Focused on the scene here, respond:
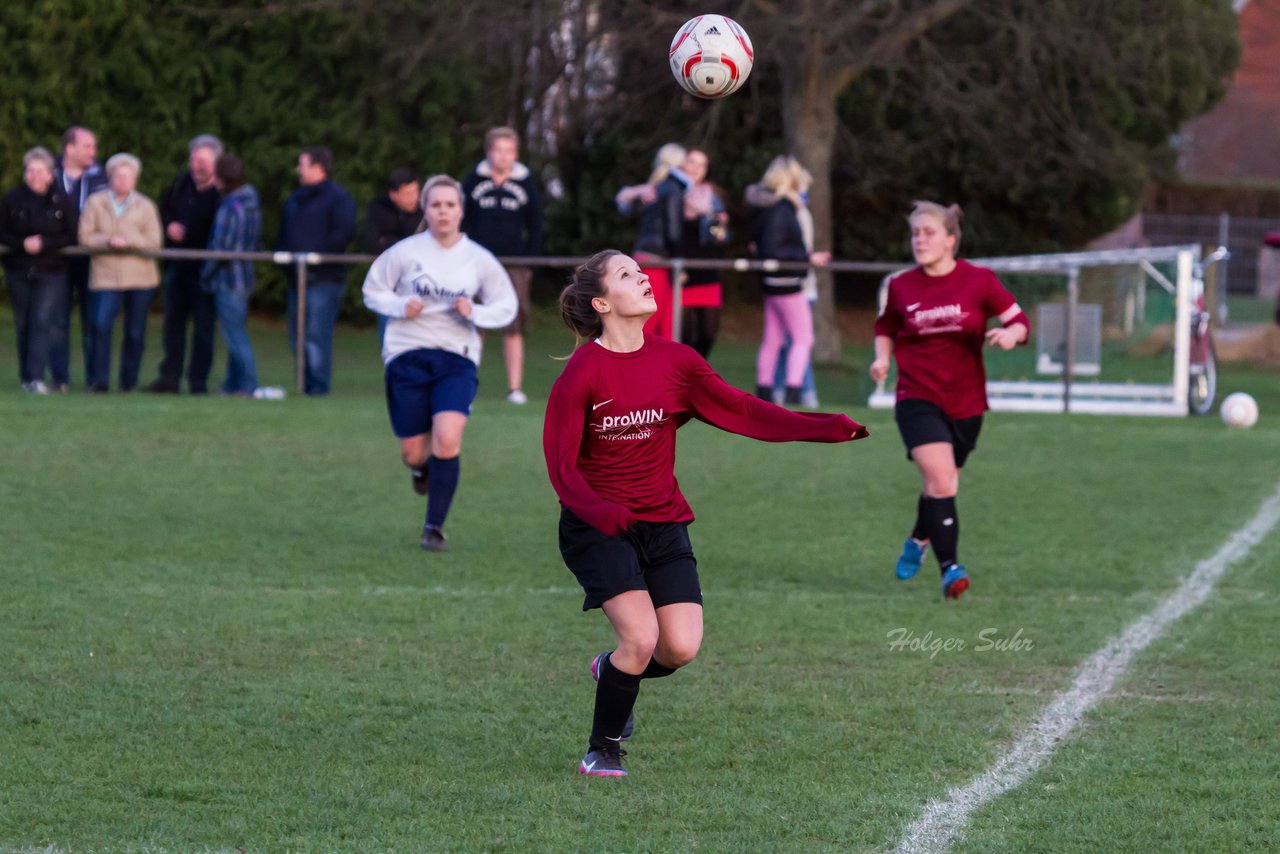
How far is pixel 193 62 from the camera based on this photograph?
21734 millimetres

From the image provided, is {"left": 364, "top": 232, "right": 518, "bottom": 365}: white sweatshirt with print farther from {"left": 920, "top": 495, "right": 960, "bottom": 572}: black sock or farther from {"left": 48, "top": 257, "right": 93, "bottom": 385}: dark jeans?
{"left": 48, "top": 257, "right": 93, "bottom": 385}: dark jeans

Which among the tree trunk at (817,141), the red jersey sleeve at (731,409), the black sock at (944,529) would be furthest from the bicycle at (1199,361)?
the red jersey sleeve at (731,409)

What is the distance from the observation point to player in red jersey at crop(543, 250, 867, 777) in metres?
5.12

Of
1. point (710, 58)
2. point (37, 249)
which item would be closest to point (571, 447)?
point (710, 58)

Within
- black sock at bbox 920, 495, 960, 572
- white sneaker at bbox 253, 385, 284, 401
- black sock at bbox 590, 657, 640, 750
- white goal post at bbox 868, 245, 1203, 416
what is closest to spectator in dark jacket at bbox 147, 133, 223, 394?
white sneaker at bbox 253, 385, 284, 401

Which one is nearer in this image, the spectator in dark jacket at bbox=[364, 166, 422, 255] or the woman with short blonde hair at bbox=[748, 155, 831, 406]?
the spectator in dark jacket at bbox=[364, 166, 422, 255]

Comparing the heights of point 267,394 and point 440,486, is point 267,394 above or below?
above

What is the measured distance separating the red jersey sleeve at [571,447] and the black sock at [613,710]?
0.47 metres

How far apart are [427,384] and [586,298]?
3.73 m

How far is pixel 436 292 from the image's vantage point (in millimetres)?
8781

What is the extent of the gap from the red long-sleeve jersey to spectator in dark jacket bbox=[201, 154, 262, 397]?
9498 millimetres

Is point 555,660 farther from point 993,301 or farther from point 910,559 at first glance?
point 993,301

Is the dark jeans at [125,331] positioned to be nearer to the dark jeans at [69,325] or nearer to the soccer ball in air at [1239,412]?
the dark jeans at [69,325]

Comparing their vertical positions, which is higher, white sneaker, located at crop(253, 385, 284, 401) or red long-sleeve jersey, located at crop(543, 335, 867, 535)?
red long-sleeve jersey, located at crop(543, 335, 867, 535)
